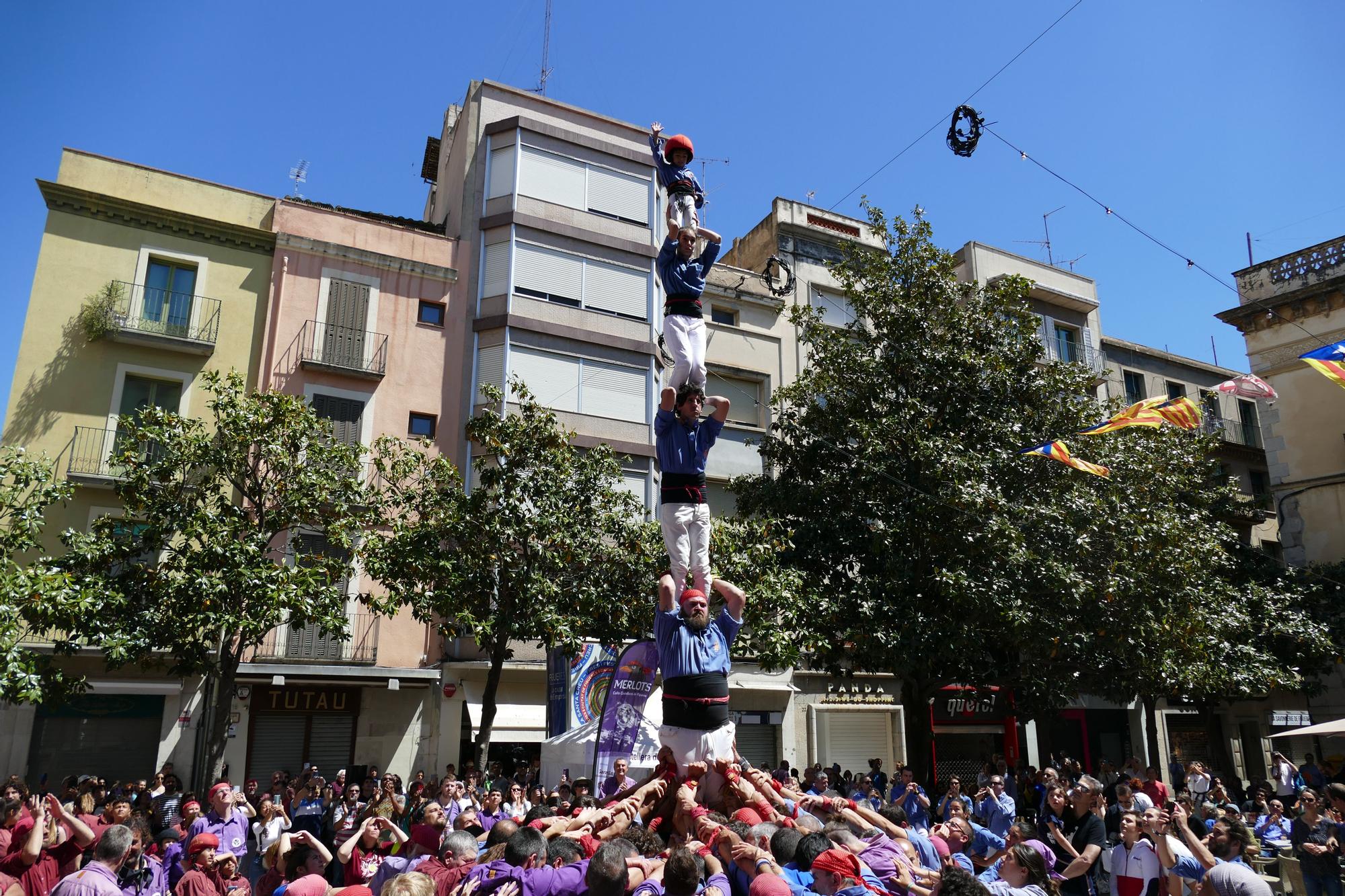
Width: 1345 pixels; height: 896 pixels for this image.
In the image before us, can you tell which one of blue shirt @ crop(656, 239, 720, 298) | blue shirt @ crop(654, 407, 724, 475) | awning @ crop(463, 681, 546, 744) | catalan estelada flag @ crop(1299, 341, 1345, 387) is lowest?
awning @ crop(463, 681, 546, 744)

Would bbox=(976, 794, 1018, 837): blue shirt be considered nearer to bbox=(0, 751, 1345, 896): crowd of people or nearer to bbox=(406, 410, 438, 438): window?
bbox=(0, 751, 1345, 896): crowd of people

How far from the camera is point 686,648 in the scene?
9.81m

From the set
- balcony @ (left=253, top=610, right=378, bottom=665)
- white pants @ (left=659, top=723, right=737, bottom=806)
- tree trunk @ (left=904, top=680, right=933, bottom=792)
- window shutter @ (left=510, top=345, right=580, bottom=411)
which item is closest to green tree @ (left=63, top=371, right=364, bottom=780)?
balcony @ (left=253, top=610, right=378, bottom=665)

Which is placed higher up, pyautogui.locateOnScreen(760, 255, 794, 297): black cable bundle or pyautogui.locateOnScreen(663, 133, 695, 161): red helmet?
pyautogui.locateOnScreen(760, 255, 794, 297): black cable bundle

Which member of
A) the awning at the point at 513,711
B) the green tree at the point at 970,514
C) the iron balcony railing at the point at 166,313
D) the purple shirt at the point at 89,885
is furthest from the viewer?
the awning at the point at 513,711

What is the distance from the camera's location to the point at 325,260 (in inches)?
1057

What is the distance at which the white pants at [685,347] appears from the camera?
400 inches

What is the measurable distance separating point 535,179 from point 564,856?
79.5 feet

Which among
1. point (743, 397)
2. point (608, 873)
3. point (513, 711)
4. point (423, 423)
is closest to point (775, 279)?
point (743, 397)

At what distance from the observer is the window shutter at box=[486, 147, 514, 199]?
28531 millimetres

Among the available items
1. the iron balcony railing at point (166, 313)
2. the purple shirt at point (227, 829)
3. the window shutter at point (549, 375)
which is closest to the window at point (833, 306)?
the window shutter at point (549, 375)

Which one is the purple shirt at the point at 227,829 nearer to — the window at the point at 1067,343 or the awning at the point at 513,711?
the awning at the point at 513,711

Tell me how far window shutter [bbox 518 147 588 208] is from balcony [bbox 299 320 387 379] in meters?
6.04

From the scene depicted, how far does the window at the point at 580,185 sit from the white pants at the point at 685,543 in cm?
2035
